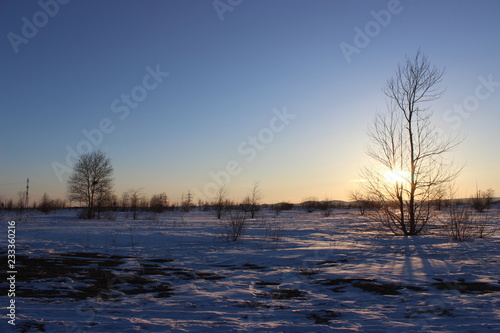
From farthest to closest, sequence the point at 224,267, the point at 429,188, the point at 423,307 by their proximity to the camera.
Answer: the point at 429,188, the point at 224,267, the point at 423,307

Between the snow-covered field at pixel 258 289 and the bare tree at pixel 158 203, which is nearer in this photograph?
the snow-covered field at pixel 258 289

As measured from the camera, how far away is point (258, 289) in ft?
17.7

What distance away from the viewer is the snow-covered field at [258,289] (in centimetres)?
371

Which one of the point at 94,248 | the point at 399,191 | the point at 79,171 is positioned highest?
the point at 79,171

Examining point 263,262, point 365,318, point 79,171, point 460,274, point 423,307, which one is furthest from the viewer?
point 79,171

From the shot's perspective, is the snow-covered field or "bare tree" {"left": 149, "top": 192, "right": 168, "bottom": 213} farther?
"bare tree" {"left": 149, "top": 192, "right": 168, "bottom": 213}

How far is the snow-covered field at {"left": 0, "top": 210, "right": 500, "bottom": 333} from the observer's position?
12.2 feet

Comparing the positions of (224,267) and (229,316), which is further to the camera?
(224,267)

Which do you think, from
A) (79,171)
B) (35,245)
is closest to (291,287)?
(35,245)

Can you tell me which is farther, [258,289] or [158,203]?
[158,203]

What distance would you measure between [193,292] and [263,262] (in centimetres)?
316

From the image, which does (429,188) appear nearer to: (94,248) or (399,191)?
(399,191)

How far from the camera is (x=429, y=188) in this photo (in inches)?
517

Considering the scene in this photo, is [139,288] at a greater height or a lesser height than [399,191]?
lesser
